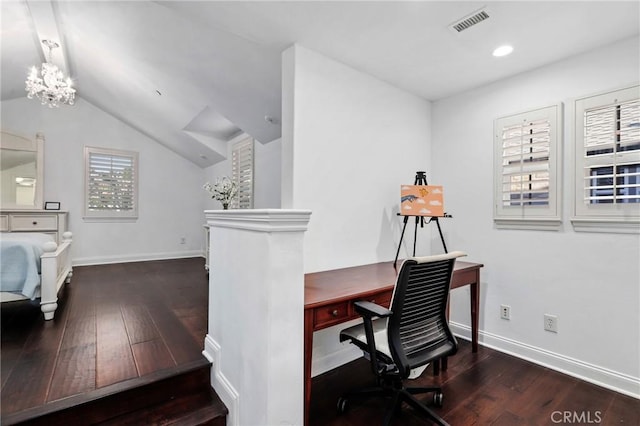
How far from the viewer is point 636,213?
2.00 meters

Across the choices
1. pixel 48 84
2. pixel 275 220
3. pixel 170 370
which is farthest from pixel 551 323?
pixel 48 84

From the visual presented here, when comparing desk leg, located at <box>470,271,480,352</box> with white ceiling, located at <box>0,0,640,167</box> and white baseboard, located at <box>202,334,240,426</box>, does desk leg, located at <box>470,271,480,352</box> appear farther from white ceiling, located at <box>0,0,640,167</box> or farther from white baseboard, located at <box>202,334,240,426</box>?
white baseboard, located at <box>202,334,240,426</box>

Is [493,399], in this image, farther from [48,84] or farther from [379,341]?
[48,84]

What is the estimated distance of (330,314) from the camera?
1.62 meters

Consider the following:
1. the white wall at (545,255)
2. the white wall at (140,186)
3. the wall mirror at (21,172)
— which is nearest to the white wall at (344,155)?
the white wall at (545,255)

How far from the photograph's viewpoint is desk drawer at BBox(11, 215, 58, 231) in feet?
13.9

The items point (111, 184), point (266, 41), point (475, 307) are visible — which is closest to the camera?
point (266, 41)

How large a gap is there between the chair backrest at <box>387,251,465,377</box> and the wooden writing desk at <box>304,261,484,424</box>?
0.86 ft

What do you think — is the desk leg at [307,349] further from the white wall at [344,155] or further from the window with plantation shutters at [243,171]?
the window with plantation shutters at [243,171]

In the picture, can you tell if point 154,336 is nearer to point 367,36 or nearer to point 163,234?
point 367,36

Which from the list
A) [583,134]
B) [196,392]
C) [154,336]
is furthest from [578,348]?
[154,336]

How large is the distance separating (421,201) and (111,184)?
5654mm

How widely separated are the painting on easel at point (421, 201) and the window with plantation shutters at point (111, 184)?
5.36 metres

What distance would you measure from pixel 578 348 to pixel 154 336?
10.6 feet
